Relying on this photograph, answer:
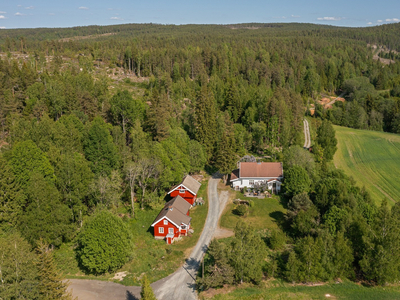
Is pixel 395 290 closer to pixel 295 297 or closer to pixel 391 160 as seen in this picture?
pixel 295 297

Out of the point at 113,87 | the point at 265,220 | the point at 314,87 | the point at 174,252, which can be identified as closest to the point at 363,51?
the point at 314,87

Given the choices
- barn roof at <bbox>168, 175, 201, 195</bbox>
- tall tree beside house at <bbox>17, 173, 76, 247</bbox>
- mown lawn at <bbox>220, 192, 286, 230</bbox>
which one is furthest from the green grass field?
tall tree beside house at <bbox>17, 173, 76, 247</bbox>

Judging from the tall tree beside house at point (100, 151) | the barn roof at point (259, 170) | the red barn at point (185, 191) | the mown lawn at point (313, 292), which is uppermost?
the tall tree beside house at point (100, 151)

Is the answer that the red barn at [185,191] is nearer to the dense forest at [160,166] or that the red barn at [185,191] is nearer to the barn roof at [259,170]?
the dense forest at [160,166]

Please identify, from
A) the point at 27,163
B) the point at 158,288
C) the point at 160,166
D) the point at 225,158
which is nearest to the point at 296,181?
the point at 225,158

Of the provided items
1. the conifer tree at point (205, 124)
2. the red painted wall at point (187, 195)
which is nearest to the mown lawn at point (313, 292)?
the red painted wall at point (187, 195)

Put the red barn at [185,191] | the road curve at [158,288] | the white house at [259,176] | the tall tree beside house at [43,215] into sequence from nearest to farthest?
1. the road curve at [158,288]
2. the tall tree beside house at [43,215]
3. the red barn at [185,191]
4. the white house at [259,176]

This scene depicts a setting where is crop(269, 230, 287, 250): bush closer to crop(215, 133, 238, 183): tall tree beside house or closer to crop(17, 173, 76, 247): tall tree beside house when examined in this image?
crop(215, 133, 238, 183): tall tree beside house
